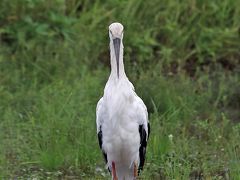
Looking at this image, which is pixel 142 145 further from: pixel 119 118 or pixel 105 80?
pixel 105 80

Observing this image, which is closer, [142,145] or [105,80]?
[142,145]

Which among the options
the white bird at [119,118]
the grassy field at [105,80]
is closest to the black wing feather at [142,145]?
the white bird at [119,118]

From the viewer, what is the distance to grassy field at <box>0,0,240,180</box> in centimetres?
703

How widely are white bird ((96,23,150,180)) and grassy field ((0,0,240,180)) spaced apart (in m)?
0.36

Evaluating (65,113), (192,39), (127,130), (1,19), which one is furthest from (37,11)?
(127,130)

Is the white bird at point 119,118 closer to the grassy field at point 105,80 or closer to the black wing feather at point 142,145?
the black wing feather at point 142,145

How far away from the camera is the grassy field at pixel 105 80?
23.1 feet

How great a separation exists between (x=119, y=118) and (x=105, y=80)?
2.91m

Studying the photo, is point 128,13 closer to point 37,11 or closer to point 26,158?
point 37,11

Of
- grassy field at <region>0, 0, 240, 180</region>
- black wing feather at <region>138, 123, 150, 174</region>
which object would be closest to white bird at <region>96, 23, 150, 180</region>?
black wing feather at <region>138, 123, 150, 174</region>

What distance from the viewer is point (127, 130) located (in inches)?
245

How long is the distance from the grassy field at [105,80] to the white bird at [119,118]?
0.36 metres

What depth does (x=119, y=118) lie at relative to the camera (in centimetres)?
612

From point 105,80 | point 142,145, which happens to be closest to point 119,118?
point 142,145
